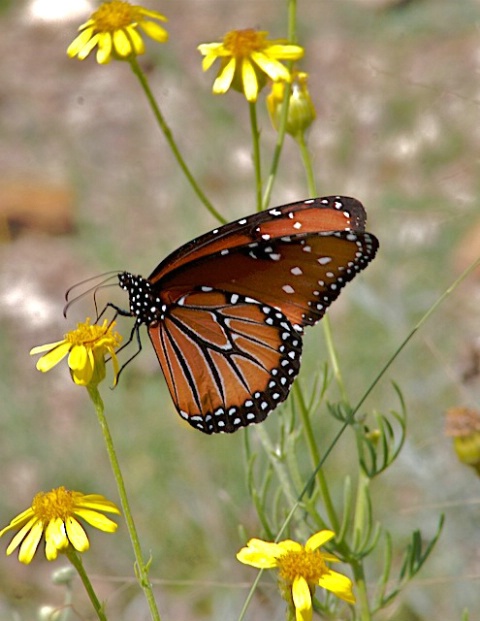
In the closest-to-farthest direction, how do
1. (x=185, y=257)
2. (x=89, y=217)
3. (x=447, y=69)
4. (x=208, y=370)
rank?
1. (x=185, y=257)
2. (x=208, y=370)
3. (x=89, y=217)
4. (x=447, y=69)

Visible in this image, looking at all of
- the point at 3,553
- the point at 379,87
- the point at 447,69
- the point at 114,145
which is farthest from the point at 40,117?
the point at 3,553

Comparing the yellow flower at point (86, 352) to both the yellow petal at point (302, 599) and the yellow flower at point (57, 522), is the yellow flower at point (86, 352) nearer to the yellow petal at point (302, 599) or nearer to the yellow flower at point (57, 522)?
the yellow flower at point (57, 522)

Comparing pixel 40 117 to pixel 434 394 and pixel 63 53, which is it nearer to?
pixel 63 53

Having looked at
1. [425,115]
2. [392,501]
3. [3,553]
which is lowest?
[392,501]

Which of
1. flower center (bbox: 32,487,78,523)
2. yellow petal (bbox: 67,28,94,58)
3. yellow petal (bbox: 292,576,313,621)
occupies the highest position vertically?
yellow petal (bbox: 67,28,94,58)

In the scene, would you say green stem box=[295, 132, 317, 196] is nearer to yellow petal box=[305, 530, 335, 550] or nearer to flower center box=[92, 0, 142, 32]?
flower center box=[92, 0, 142, 32]

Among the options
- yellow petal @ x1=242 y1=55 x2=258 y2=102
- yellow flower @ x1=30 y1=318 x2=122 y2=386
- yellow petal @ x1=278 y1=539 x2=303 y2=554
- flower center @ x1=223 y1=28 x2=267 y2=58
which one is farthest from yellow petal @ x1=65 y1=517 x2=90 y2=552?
flower center @ x1=223 y1=28 x2=267 y2=58
